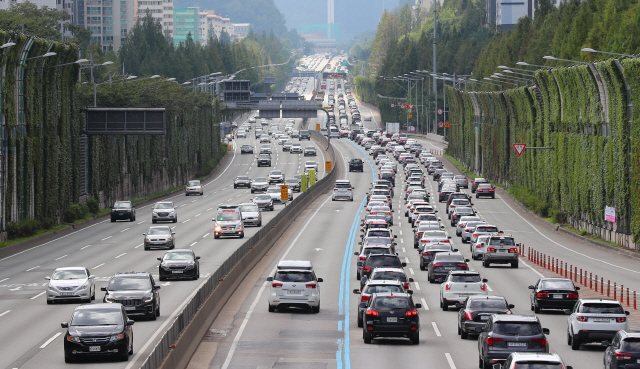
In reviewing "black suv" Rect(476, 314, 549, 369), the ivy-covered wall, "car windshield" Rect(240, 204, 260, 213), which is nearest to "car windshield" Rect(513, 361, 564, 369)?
"black suv" Rect(476, 314, 549, 369)

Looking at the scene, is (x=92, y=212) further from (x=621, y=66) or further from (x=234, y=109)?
(x=234, y=109)

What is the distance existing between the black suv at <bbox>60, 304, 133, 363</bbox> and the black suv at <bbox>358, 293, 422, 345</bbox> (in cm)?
672

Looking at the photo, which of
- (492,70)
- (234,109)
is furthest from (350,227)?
(234,109)

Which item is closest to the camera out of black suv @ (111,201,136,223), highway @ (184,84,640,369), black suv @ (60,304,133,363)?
black suv @ (60,304,133,363)

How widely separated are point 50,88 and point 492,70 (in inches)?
2829

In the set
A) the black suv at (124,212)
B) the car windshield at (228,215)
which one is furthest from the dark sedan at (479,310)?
the black suv at (124,212)

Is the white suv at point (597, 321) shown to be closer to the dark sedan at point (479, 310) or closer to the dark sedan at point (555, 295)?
the dark sedan at point (479, 310)

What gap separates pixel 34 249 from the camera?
185ft

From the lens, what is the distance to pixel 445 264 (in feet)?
135

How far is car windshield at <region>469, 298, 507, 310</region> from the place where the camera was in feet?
88.6

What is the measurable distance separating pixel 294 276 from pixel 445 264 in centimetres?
1038

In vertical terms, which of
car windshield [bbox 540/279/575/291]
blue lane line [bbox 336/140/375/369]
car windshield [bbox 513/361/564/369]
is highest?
car windshield [bbox 513/361/564/369]

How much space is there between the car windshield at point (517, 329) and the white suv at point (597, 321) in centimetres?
317

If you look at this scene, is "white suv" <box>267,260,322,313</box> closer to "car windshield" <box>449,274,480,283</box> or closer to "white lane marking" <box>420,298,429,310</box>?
"white lane marking" <box>420,298,429,310</box>
